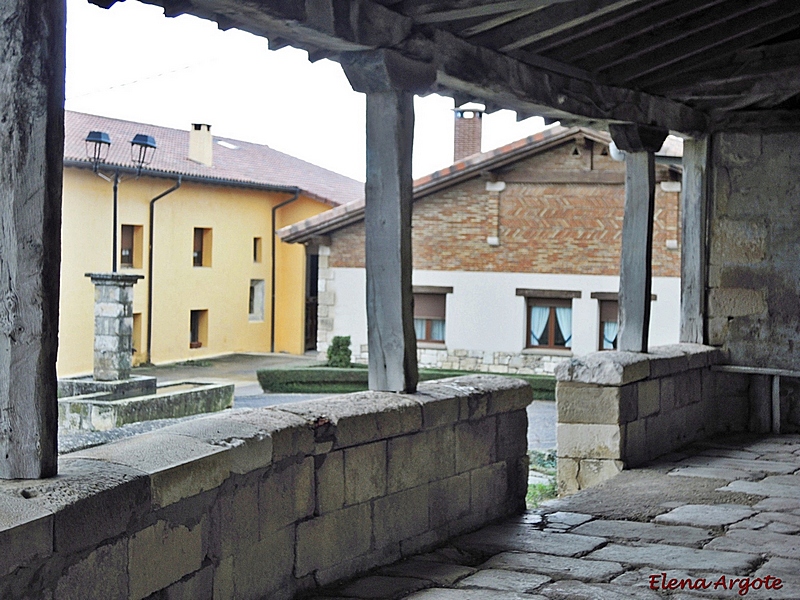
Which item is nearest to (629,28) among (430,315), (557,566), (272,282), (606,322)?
(557,566)

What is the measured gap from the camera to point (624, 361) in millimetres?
5844

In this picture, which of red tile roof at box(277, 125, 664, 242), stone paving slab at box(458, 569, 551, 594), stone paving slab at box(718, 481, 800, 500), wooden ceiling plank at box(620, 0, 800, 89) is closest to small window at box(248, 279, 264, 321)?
red tile roof at box(277, 125, 664, 242)

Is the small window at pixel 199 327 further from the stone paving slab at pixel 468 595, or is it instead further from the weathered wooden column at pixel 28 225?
the weathered wooden column at pixel 28 225

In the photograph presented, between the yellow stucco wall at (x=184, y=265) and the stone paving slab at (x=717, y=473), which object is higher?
the yellow stucco wall at (x=184, y=265)

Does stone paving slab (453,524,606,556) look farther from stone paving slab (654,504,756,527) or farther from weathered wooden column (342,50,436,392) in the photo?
weathered wooden column (342,50,436,392)

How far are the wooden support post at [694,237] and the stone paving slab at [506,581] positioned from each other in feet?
12.2

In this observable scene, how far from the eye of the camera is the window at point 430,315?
17406mm

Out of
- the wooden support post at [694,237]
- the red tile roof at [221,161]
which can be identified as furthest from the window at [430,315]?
the wooden support post at [694,237]

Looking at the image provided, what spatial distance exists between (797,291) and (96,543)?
18.1ft

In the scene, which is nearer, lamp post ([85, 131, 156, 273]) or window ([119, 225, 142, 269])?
lamp post ([85, 131, 156, 273])

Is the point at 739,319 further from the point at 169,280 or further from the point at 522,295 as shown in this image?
the point at 169,280

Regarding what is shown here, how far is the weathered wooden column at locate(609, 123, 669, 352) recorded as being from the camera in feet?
20.8

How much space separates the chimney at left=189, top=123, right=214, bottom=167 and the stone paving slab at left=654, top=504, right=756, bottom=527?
16.7 m

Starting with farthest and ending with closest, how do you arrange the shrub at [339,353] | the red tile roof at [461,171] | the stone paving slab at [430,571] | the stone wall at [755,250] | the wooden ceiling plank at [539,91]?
the shrub at [339,353]
the red tile roof at [461,171]
the stone wall at [755,250]
the wooden ceiling plank at [539,91]
the stone paving slab at [430,571]
